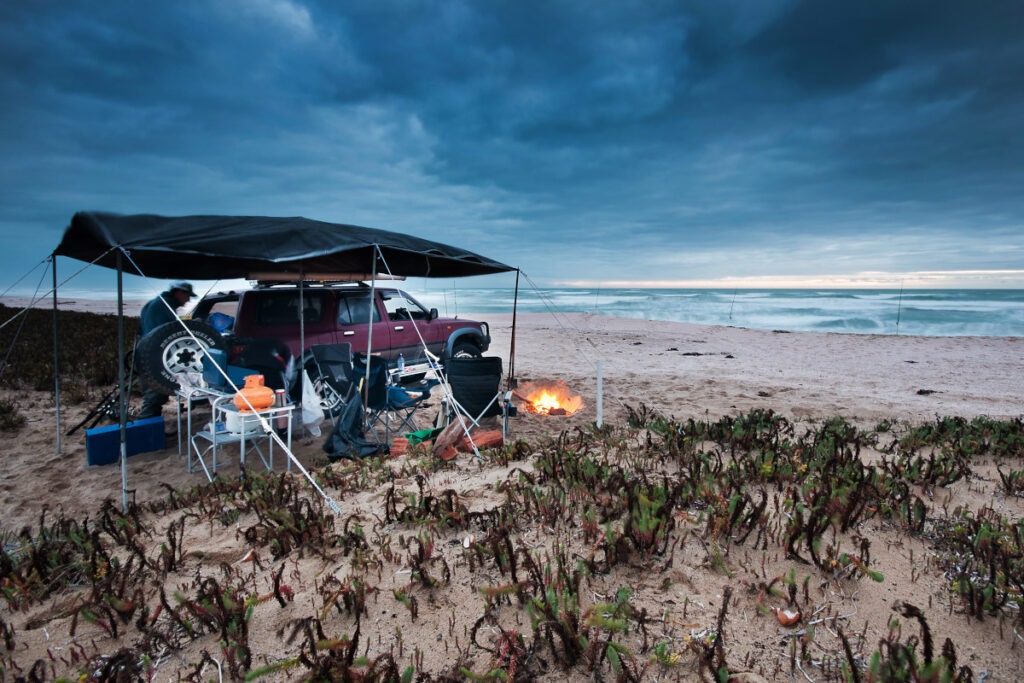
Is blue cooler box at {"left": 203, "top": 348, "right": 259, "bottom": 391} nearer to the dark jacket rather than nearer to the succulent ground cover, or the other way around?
the dark jacket

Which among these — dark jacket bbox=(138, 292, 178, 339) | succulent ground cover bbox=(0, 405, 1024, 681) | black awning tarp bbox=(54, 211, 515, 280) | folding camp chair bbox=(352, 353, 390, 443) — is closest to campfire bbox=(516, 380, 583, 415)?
black awning tarp bbox=(54, 211, 515, 280)

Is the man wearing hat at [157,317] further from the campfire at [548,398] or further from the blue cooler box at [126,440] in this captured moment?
the campfire at [548,398]

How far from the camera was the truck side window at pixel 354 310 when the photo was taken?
830 cm

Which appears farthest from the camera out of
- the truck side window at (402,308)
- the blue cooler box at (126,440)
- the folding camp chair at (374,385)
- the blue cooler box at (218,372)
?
the truck side window at (402,308)

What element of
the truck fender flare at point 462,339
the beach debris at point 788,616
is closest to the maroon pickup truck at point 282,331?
the truck fender flare at point 462,339

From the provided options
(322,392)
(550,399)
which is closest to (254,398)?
(322,392)

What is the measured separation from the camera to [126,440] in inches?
228

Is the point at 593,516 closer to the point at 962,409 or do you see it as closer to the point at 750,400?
the point at 750,400

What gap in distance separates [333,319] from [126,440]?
3207 millimetres

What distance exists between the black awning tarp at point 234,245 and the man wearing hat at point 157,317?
51 cm

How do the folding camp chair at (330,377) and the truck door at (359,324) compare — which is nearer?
the folding camp chair at (330,377)

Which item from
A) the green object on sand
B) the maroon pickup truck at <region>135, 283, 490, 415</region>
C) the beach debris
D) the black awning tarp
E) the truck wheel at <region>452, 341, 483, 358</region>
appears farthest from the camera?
the truck wheel at <region>452, 341, 483, 358</region>

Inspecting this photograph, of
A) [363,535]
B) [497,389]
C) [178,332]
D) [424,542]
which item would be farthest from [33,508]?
[497,389]

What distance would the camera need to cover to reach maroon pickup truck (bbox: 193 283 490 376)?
7465 millimetres
